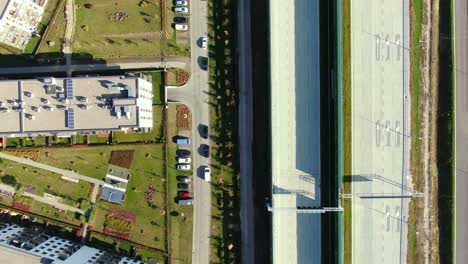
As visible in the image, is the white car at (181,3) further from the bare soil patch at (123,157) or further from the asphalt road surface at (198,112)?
the bare soil patch at (123,157)

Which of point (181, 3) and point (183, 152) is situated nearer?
point (181, 3)

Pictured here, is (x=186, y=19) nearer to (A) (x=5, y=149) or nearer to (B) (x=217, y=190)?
(B) (x=217, y=190)

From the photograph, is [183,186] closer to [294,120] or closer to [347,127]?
[294,120]

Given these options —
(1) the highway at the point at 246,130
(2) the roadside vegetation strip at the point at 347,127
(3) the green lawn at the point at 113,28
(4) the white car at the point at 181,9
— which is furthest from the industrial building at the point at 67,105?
(2) the roadside vegetation strip at the point at 347,127

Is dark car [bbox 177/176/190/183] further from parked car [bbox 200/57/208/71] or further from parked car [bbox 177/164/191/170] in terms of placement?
parked car [bbox 200/57/208/71]

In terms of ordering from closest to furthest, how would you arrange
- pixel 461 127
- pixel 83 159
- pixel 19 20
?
pixel 19 20 < pixel 461 127 < pixel 83 159

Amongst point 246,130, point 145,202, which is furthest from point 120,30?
point 145,202
